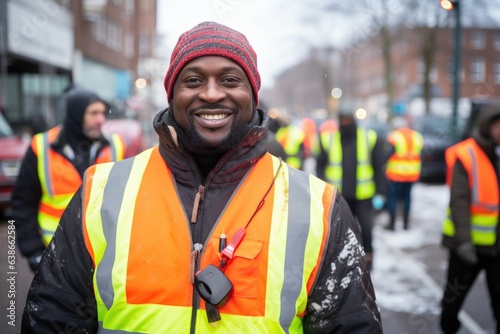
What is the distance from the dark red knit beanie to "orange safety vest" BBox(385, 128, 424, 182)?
747 centimetres

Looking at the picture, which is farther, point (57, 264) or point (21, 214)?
point (21, 214)

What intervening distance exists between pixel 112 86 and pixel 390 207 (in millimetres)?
25005

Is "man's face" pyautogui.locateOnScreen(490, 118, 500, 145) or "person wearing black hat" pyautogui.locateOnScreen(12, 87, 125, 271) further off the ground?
"man's face" pyautogui.locateOnScreen(490, 118, 500, 145)

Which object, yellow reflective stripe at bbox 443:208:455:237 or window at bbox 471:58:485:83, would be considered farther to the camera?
window at bbox 471:58:485:83

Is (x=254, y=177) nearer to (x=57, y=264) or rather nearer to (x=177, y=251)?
(x=177, y=251)

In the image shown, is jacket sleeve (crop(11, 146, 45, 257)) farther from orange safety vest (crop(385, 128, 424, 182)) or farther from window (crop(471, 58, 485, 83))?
window (crop(471, 58, 485, 83))

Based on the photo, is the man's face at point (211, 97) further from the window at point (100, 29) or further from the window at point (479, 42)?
the window at point (479, 42)

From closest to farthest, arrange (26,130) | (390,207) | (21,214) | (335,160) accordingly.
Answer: (21,214) < (335,160) < (390,207) < (26,130)

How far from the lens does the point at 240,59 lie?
185 cm

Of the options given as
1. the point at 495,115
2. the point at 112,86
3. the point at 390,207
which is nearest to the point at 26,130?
the point at 390,207

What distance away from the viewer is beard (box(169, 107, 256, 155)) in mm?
1849

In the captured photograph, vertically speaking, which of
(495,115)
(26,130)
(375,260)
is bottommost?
(375,260)

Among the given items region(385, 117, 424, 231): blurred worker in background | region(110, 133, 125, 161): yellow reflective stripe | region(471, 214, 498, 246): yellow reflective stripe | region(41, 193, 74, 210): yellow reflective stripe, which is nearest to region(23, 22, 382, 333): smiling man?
region(41, 193, 74, 210): yellow reflective stripe

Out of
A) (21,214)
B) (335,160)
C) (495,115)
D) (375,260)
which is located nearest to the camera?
(21,214)
